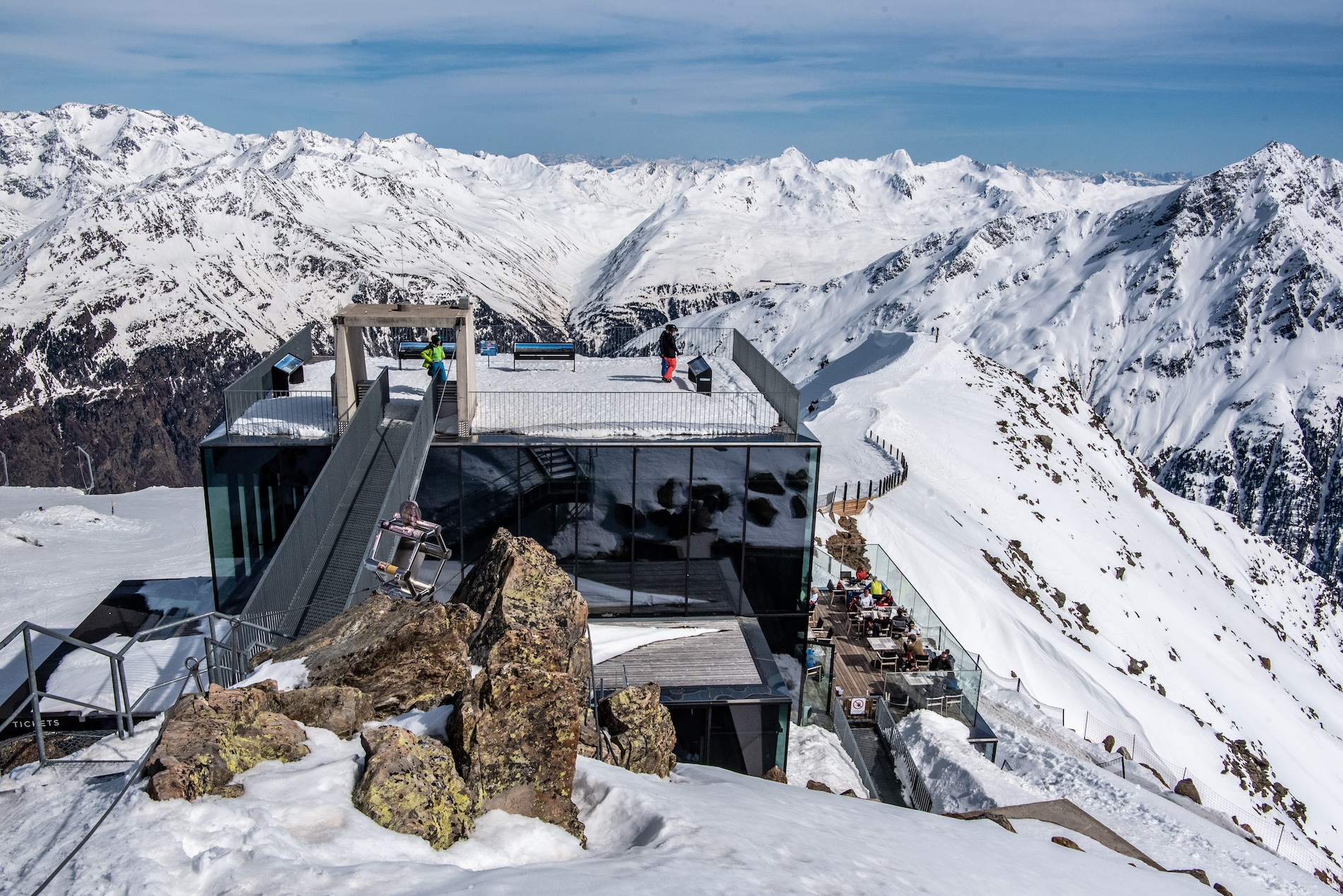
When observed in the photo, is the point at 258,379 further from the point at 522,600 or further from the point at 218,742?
the point at 218,742

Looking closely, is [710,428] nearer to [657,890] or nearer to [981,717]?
[981,717]

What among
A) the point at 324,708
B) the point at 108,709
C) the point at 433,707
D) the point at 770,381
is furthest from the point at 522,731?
the point at 770,381

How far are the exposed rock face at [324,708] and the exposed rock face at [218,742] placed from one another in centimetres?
17

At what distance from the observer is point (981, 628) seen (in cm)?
3281

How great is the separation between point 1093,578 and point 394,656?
44938 mm

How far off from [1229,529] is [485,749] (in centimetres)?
8435

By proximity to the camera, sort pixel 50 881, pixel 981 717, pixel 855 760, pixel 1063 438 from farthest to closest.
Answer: pixel 1063 438, pixel 981 717, pixel 855 760, pixel 50 881

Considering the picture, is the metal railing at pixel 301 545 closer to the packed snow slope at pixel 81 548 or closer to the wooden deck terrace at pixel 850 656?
the wooden deck terrace at pixel 850 656

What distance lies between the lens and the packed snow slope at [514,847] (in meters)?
6.43

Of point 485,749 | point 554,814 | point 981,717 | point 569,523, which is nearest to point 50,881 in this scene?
point 485,749

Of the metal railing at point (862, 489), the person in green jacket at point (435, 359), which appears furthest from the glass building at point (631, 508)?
the metal railing at point (862, 489)

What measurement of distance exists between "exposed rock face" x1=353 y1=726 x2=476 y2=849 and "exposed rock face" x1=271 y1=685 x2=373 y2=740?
0.64 m

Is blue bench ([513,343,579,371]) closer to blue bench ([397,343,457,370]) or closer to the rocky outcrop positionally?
blue bench ([397,343,457,370])

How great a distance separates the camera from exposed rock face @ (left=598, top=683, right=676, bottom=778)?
11484mm
